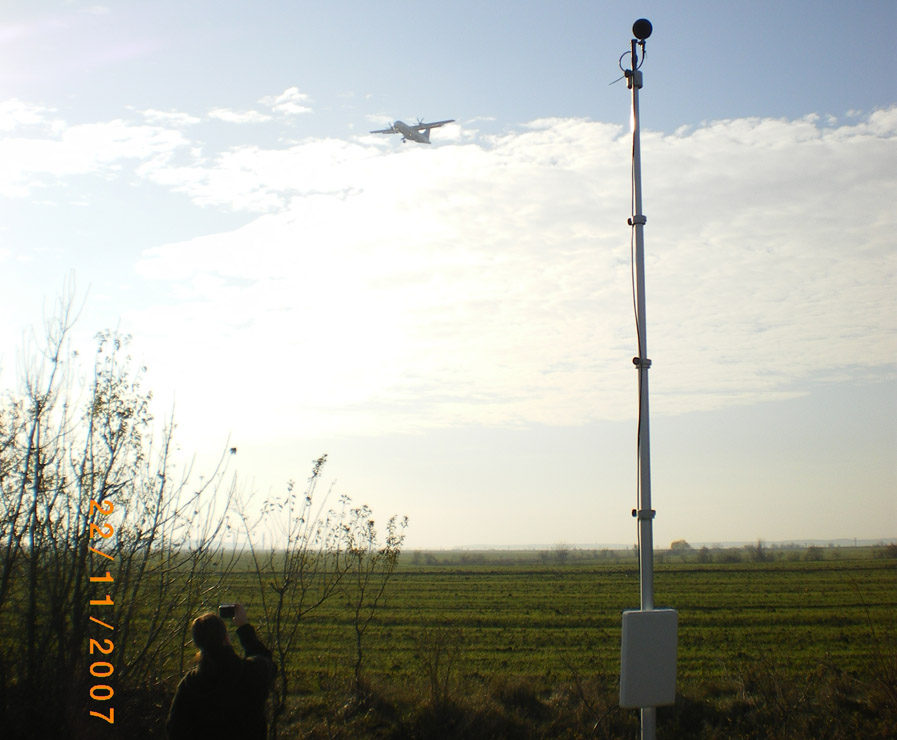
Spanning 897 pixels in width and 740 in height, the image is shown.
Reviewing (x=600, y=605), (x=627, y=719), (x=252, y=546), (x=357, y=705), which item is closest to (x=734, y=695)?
(x=627, y=719)

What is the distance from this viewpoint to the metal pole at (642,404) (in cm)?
447

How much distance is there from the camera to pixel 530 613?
34.1 metres

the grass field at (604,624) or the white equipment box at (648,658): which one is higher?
the white equipment box at (648,658)

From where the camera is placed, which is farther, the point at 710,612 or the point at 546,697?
the point at 710,612

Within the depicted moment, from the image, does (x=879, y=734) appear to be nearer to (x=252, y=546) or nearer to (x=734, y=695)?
(x=734, y=695)

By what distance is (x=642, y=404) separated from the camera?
4.87 metres

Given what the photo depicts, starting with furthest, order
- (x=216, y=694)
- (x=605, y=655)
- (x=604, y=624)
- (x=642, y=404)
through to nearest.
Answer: (x=604, y=624)
(x=605, y=655)
(x=642, y=404)
(x=216, y=694)

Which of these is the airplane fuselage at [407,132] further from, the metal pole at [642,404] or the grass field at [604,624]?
the metal pole at [642,404]

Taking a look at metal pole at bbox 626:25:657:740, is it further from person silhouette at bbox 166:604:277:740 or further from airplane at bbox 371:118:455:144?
airplane at bbox 371:118:455:144

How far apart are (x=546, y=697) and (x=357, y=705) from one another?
3912 mm

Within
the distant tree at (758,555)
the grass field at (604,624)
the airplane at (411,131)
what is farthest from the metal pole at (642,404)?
the distant tree at (758,555)
